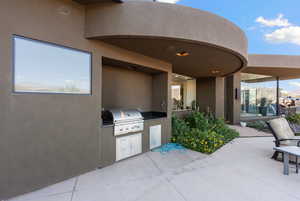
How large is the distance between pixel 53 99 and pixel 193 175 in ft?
9.48

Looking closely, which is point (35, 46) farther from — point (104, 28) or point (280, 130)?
point (280, 130)

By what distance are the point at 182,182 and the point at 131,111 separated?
199 centimetres

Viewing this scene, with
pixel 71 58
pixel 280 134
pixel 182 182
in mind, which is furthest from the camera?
pixel 280 134

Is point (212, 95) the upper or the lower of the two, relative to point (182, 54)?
lower

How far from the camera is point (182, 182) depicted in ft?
8.00

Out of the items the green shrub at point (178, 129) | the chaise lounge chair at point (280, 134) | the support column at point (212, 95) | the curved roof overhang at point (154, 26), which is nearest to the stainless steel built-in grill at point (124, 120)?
the curved roof overhang at point (154, 26)

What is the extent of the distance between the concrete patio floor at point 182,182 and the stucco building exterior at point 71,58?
368 mm

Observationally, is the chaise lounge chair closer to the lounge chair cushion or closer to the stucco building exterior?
the lounge chair cushion

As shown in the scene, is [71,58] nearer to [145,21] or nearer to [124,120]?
[145,21]

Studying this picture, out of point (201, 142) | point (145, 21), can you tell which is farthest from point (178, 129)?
point (145, 21)

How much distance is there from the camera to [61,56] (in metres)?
2.47

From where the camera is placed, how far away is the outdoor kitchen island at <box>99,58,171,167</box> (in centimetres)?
318

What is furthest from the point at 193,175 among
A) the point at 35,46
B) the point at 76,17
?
the point at 76,17

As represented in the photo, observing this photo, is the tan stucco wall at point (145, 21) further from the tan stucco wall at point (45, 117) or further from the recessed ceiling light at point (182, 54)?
the recessed ceiling light at point (182, 54)
